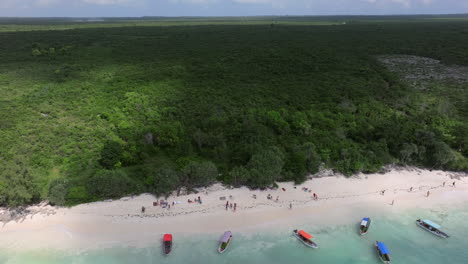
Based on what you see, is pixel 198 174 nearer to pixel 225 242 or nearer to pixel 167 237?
pixel 167 237

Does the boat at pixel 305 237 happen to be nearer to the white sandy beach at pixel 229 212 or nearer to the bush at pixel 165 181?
the white sandy beach at pixel 229 212

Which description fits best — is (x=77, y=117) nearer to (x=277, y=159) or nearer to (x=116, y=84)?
(x=116, y=84)

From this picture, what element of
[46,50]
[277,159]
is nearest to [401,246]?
[277,159]

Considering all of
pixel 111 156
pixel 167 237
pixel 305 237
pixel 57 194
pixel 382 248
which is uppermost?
pixel 111 156

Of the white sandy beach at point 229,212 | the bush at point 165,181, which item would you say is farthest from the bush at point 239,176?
the bush at point 165,181

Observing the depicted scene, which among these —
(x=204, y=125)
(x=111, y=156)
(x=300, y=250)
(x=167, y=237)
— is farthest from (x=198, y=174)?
(x=204, y=125)
